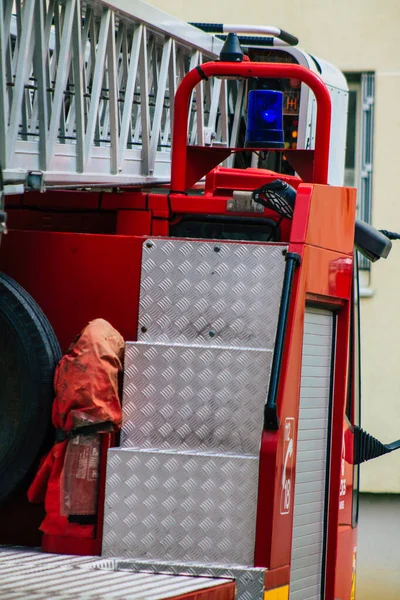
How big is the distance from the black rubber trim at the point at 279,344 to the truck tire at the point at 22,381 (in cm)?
85

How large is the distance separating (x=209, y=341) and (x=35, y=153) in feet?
3.59

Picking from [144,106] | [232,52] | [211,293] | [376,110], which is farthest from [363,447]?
[376,110]

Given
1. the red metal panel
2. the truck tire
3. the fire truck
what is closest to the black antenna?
the fire truck

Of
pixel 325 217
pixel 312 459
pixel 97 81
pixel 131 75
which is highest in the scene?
pixel 131 75

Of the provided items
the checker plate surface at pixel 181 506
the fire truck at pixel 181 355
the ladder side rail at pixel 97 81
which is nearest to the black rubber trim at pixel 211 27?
the fire truck at pixel 181 355

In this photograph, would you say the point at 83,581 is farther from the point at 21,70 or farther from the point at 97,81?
the point at 97,81

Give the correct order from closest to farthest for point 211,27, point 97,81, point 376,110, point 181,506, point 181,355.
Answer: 1. point 181,506
2. point 181,355
3. point 97,81
4. point 211,27
5. point 376,110

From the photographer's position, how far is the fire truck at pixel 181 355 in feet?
14.3

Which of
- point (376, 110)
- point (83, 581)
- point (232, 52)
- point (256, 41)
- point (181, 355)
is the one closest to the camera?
point (83, 581)

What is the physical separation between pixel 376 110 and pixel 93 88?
28.8 feet

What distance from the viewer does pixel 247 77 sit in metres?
5.86

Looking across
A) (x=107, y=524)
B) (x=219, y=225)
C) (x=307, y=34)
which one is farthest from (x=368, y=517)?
(x=107, y=524)

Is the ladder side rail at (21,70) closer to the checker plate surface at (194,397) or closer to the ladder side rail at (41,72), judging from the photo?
the ladder side rail at (41,72)

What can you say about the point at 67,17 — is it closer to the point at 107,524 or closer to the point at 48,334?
the point at 48,334
